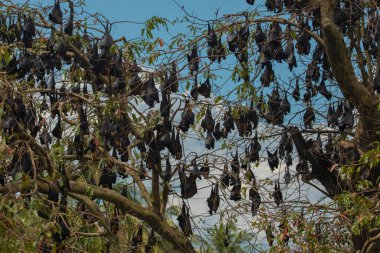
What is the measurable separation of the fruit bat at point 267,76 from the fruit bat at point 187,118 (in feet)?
4.96

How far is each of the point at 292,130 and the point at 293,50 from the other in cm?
104

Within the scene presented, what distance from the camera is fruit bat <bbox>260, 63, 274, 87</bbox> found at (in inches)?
395

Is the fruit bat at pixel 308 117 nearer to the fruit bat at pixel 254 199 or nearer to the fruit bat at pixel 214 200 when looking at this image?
the fruit bat at pixel 254 199

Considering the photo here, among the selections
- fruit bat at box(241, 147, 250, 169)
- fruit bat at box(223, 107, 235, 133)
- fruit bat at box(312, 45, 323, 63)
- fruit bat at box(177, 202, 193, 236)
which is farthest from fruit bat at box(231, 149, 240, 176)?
fruit bat at box(312, 45, 323, 63)

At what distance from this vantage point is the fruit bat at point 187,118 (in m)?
8.85

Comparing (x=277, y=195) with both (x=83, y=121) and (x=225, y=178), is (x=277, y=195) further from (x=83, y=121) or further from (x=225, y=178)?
(x=83, y=121)

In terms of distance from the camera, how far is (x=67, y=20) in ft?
33.1

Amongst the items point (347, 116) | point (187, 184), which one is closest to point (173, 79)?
point (187, 184)

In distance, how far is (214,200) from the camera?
357 inches

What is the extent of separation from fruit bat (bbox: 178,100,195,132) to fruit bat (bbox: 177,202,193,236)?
0.97 meters

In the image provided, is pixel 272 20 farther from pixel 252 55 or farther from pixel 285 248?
pixel 285 248

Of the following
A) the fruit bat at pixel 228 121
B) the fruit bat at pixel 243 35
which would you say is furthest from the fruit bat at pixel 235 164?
the fruit bat at pixel 243 35

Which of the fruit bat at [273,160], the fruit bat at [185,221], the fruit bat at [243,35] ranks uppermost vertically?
the fruit bat at [243,35]

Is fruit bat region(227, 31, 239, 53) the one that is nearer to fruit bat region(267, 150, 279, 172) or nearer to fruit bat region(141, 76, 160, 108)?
fruit bat region(141, 76, 160, 108)
